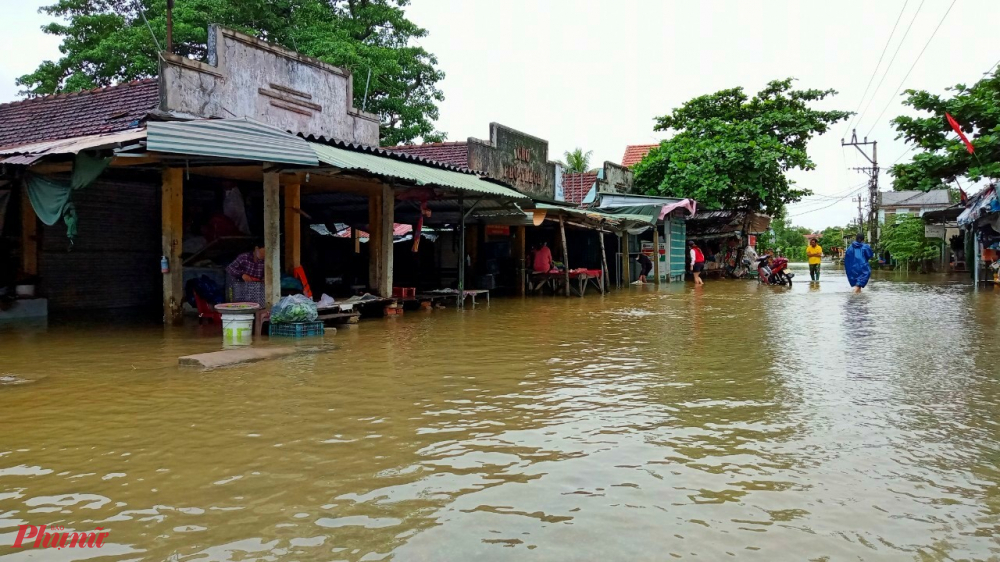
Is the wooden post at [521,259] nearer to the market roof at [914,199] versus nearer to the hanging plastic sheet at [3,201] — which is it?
the hanging plastic sheet at [3,201]

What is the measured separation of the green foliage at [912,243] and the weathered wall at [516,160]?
19600 mm

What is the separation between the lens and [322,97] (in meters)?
15.5

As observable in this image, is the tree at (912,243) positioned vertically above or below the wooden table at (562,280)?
above

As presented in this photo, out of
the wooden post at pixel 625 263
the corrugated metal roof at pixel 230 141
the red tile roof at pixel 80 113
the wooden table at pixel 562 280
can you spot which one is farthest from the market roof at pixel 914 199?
the corrugated metal roof at pixel 230 141

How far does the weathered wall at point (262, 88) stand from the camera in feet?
39.2

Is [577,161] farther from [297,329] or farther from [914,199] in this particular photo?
[914,199]

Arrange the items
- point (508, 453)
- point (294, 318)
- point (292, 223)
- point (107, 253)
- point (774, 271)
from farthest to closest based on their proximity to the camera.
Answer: point (774, 271) < point (107, 253) < point (292, 223) < point (294, 318) < point (508, 453)

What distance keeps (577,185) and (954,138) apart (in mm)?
12607

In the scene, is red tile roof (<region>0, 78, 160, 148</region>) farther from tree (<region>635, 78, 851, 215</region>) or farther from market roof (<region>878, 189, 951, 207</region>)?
market roof (<region>878, 189, 951, 207</region>)

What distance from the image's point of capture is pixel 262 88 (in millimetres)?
13734

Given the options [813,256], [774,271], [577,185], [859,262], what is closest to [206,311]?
[859,262]

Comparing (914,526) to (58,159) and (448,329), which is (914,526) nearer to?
(448,329)

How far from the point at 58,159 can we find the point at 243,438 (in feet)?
23.4

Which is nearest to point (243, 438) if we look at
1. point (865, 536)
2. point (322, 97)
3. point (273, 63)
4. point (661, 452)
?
point (661, 452)
